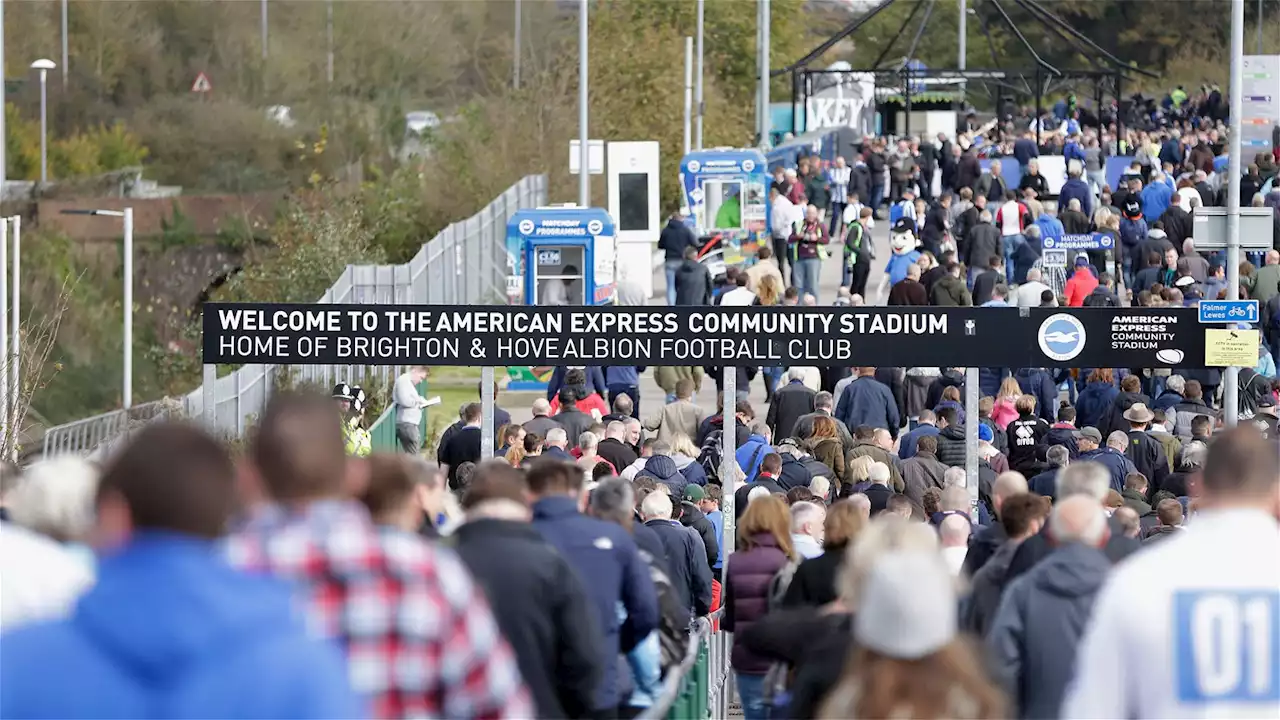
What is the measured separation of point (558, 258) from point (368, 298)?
2370 mm

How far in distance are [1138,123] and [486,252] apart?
731 inches

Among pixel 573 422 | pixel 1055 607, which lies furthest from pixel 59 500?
pixel 573 422

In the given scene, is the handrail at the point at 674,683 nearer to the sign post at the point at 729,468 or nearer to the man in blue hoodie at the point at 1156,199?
the sign post at the point at 729,468

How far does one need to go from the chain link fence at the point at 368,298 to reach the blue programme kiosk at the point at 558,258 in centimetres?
142

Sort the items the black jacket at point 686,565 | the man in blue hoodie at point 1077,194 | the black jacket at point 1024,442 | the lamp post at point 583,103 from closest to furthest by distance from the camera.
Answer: the black jacket at point 686,565, the black jacket at point 1024,442, the man in blue hoodie at point 1077,194, the lamp post at point 583,103

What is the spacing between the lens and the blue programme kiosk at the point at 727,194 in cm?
3616

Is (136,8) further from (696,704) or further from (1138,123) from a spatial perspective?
(696,704)

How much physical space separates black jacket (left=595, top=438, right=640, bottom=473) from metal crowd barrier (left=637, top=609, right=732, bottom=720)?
413 cm

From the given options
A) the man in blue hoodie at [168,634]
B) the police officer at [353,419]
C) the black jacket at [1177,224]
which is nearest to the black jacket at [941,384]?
the police officer at [353,419]

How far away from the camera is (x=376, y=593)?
488 cm

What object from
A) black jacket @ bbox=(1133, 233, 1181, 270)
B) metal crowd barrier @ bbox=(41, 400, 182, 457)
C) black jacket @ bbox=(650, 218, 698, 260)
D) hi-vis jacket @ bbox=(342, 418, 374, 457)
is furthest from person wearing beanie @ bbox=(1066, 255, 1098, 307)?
metal crowd barrier @ bbox=(41, 400, 182, 457)

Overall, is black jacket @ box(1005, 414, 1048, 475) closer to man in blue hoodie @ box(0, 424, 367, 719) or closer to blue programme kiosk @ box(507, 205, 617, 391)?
blue programme kiosk @ box(507, 205, 617, 391)

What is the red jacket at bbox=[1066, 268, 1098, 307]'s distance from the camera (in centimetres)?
2444

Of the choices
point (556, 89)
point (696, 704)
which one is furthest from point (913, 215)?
point (696, 704)
